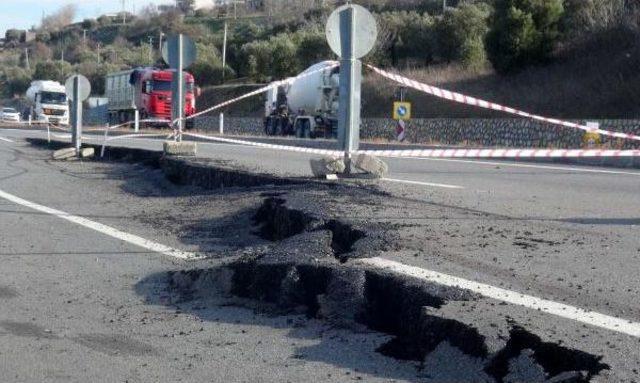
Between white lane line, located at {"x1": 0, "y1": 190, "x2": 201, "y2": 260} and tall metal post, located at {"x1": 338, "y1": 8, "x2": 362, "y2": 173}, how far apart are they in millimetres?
3349

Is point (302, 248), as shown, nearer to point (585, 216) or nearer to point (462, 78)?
point (585, 216)

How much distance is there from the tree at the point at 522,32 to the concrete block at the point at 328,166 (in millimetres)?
36439

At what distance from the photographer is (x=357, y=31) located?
12289 mm

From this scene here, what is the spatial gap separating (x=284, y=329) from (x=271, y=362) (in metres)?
0.70

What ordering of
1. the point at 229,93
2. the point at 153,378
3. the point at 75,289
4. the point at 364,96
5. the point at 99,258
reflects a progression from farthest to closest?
the point at 229,93 < the point at 364,96 < the point at 99,258 < the point at 75,289 < the point at 153,378

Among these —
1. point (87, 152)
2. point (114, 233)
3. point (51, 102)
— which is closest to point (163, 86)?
point (51, 102)

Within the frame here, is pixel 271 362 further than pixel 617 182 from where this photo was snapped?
No

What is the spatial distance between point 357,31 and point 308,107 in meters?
32.7

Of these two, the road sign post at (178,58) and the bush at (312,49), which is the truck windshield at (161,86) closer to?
the bush at (312,49)

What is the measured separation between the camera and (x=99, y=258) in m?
8.80

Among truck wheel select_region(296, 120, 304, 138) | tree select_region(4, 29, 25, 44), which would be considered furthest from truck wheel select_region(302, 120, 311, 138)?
tree select_region(4, 29, 25, 44)

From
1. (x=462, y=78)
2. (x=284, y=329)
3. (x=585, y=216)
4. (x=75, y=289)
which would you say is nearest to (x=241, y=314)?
(x=284, y=329)

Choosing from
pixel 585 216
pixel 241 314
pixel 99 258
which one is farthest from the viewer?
pixel 585 216

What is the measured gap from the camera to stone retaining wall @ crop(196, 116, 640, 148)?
3368 centimetres
